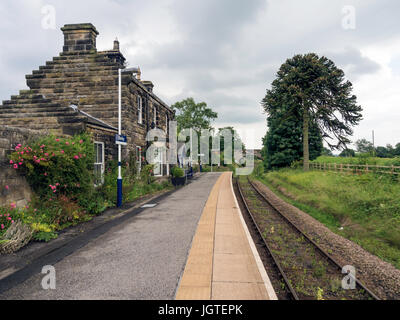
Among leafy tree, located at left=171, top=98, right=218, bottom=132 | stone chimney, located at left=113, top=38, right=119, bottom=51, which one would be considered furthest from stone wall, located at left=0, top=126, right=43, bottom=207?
leafy tree, located at left=171, top=98, right=218, bottom=132

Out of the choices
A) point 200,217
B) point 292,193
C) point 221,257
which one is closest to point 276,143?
point 292,193

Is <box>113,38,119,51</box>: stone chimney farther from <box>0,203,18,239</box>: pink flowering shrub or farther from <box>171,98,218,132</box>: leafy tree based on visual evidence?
<box>171,98,218,132</box>: leafy tree

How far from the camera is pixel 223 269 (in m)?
4.70

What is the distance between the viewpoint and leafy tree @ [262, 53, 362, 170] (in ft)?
74.1

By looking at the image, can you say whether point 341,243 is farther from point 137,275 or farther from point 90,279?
point 90,279

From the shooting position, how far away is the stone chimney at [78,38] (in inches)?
572

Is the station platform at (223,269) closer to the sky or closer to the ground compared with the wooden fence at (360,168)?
closer to the ground

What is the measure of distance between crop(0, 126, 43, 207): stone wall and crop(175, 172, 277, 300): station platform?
504 centimetres

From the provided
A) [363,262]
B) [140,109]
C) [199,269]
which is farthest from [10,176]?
[140,109]

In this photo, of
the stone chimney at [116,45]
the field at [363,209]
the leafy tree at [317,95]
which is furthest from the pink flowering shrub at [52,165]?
the leafy tree at [317,95]

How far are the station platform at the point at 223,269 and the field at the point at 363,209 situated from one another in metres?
3.86

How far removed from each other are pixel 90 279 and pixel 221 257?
2590mm

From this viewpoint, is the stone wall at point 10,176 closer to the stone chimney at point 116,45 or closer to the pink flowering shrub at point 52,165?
the pink flowering shrub at point 52,165

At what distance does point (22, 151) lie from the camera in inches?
264
